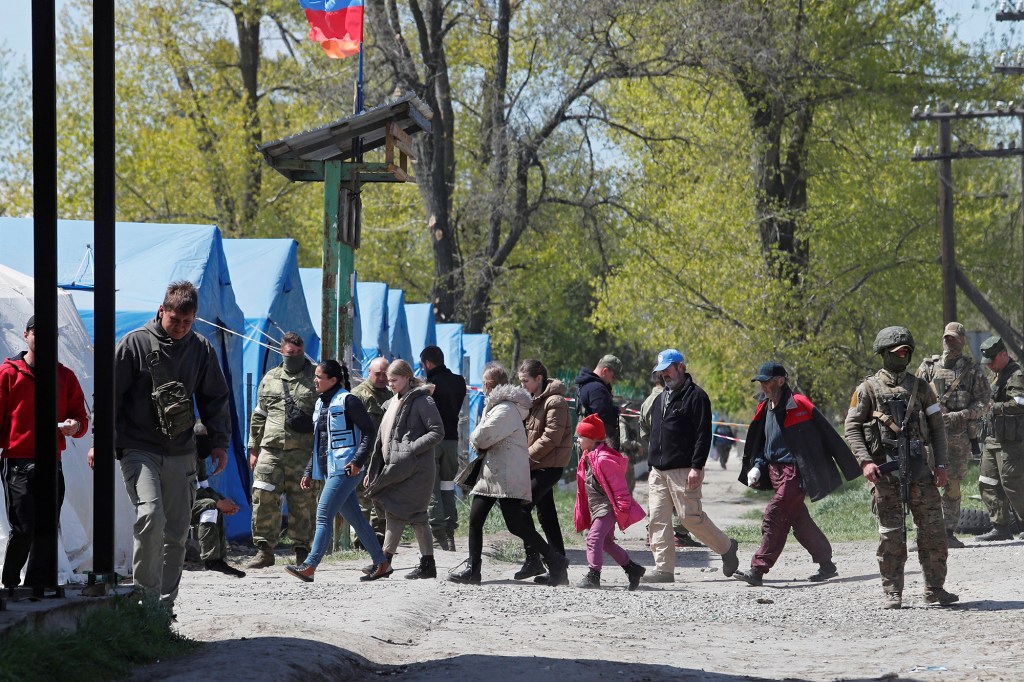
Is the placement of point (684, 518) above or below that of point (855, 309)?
below

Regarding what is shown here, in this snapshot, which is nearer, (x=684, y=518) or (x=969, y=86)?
(x=684, y=518)

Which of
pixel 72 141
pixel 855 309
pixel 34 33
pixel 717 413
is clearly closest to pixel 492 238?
pixel 855 309

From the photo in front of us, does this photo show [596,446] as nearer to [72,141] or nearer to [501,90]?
[501,90]

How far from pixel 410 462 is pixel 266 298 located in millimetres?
5110

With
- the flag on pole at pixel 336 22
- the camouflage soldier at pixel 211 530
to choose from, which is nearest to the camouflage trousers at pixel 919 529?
the camouflage soldier at pixel 211 530

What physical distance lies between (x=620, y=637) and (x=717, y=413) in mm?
55661

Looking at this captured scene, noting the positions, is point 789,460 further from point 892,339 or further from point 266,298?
point 266,298

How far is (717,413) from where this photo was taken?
6347 cm

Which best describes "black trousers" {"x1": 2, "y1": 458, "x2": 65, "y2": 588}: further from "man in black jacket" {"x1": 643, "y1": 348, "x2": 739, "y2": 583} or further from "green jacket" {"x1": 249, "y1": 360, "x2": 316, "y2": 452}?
"man in black jacket" {"x1": 643, "y1": 348, "x2": 739, "y2": 583}

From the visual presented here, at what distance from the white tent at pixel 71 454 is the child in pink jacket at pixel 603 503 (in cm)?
366

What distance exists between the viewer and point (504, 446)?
10875 millimetres

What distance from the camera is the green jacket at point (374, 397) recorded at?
1298 cm

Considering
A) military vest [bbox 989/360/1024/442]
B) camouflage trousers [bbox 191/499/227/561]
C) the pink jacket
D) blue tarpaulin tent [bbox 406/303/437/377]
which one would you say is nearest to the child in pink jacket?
the pink jacket

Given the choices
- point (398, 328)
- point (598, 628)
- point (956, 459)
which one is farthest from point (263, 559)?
point (398, 328)
